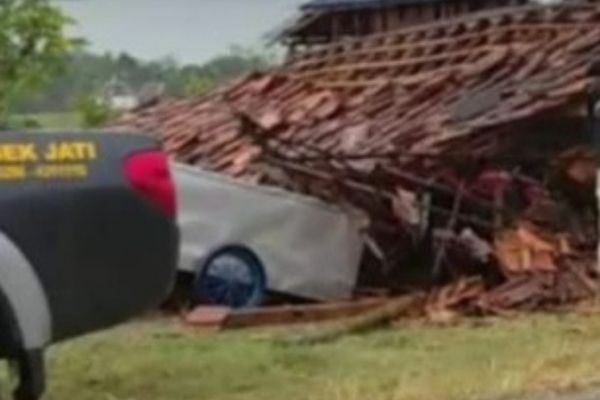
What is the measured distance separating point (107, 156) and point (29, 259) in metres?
0.59

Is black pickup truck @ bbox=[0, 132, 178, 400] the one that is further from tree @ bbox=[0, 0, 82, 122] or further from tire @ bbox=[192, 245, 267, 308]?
tree @ bbox=[0, 0, 82, 122]

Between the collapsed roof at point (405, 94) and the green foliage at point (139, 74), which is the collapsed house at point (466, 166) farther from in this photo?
the green foliage at point (139, 74)

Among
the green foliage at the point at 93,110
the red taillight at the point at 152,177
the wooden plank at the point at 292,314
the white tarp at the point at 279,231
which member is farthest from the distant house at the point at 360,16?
the red taillight at the point at 152,177

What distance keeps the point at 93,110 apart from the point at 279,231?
8643mm

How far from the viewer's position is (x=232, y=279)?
16.4 metres

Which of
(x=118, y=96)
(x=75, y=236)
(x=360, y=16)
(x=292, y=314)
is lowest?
(x=292, y=314)

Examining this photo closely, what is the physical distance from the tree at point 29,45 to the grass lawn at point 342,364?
8466 millimetres

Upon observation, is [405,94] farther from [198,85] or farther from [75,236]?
[75,236]

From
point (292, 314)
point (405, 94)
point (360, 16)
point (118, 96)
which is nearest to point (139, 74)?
point (118, 96)

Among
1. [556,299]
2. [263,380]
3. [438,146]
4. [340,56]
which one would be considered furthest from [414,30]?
[263,380]

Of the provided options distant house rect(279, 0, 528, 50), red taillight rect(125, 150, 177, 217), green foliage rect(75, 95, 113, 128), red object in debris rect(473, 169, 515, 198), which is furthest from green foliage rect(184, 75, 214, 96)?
red taillight rect(125, 150, 177, 217)

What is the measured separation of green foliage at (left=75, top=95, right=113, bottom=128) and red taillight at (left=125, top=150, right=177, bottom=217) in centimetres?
1394

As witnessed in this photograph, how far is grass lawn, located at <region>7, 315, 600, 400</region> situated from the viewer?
10.5 metres

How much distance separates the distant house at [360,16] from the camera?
1087 inches
